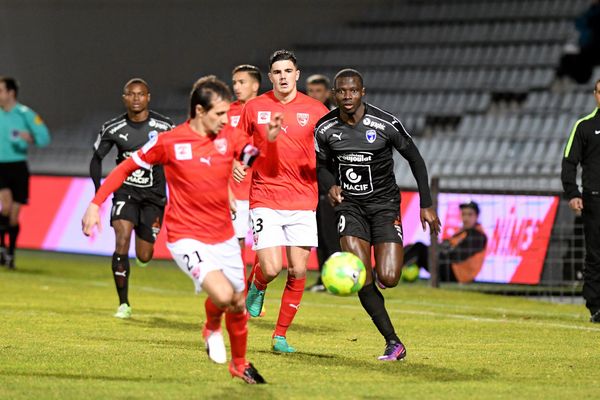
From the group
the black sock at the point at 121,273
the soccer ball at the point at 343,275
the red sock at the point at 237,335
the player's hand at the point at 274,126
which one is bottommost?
the black sock at the point at 121,273

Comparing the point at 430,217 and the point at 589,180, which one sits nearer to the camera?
the point at 430,217

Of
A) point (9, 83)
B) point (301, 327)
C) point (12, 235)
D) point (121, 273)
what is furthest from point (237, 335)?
point (9, 83)

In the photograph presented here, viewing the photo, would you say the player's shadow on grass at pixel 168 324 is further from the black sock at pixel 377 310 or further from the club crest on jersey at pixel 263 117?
the black sock at pixel 377 310

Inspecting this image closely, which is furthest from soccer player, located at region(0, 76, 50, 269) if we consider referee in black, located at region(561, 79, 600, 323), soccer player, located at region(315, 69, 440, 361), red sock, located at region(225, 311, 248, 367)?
red sock, located at region(225, 311, 248, 367)

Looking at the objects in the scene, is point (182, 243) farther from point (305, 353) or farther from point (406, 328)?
point (406, 328)

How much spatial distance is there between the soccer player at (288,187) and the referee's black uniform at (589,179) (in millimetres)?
3407

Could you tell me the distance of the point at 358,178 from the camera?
955 cm

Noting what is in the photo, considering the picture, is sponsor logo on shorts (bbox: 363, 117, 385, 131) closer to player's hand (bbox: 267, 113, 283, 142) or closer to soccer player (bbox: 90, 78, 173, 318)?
player's hand (bbox: 267, 113, 283, 142)

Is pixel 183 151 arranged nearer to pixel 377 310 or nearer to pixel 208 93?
pixel 208 93

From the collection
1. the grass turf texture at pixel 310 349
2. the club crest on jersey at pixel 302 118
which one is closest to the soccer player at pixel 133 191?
the grass turf texture at pixel 310 349

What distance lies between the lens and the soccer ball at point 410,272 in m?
16.7

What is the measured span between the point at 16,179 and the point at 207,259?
39.0 feet

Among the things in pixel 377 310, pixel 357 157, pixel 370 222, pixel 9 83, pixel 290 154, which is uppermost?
pixel 357 157

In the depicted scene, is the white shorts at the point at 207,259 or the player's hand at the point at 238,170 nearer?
the white shorts at the point at 207,259
